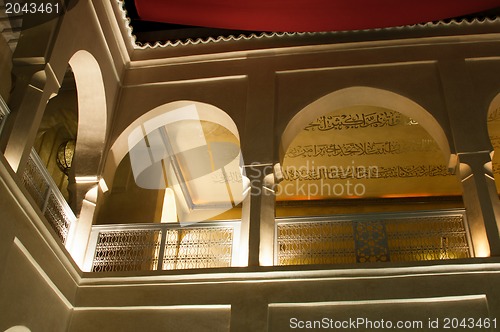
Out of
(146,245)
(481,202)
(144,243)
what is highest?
(481,202)

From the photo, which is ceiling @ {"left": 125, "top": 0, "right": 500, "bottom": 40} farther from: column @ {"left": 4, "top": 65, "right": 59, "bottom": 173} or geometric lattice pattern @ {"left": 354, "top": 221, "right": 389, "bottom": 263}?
geometric lattice pattern @ {"left": 354, "top": 221, "right": 389, "bottom": 263}

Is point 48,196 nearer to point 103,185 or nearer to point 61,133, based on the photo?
A: point 103,185

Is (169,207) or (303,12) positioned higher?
(303,12)

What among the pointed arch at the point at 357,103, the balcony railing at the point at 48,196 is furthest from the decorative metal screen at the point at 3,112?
the pointed arch at the point at 357,103

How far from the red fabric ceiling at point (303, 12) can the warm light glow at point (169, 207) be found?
384 centimetres

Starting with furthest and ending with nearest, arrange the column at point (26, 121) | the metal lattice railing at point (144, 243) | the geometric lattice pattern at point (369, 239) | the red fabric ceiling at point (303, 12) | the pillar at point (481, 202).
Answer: the red fabric ceiling at point (303, 12), the metal lattice railing at point (144, 243), the geometric lattice pattern at point (369, 239), the pillar at point (481, 202), the column at point (26, 121)

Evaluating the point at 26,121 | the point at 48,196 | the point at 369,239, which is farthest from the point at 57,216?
the point at 369,239

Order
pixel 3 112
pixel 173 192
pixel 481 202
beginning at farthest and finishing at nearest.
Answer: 1. pixel 173 192
2. pixel 481 202
3. pixel 3 112

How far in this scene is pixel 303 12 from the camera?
8.98 meters

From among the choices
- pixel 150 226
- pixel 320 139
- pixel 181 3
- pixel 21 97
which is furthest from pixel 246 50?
pixel 21 97

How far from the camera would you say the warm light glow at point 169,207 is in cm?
1170

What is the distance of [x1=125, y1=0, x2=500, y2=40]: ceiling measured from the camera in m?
8.74

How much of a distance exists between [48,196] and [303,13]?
464 centimetres

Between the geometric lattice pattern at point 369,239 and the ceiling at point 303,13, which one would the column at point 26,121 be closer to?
the ceiling at point 303,13
